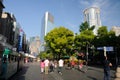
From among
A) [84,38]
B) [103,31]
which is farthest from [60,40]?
[103,31]

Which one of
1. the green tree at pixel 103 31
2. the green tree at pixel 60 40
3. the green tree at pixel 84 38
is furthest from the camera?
the green tree at pixel 60 40

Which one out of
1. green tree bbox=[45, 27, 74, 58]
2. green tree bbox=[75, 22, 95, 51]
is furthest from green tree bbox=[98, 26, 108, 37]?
green tree bbox=[45, 27, 74, 58]

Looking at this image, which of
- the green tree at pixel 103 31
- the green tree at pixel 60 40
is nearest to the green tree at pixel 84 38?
the green tree at pixel 103 31

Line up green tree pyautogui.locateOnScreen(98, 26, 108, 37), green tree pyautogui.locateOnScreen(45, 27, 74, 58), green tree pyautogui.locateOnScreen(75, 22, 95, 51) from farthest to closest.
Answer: green tree pyautogui.locateOnScreen(45, 27, 74, 58), green tree pyautogui.locateOnScreen(75, 22, 95, 51), green tree pyautogui.locateOnScreen(98, 26, 108, 37)

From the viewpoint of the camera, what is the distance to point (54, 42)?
62188mm

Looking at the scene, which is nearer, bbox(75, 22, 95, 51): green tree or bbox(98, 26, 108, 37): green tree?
bbox(98, 26, 108, 37): green tree

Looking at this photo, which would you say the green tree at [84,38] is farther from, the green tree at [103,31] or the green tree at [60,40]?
the green tree at [60,40]

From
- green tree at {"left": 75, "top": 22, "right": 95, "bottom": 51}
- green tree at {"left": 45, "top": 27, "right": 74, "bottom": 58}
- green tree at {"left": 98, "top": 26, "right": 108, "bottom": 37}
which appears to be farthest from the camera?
green tree at {"left": 45, "top": 27, "right": 74, "bottom": 58}

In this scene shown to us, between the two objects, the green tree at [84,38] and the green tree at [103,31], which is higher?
the green tree at [103,31]

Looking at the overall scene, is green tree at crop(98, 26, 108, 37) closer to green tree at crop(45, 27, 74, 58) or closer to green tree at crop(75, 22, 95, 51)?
green tree at crop(75, 22, 95, 51)

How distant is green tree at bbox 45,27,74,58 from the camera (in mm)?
60397

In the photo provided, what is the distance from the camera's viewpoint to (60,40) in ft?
197

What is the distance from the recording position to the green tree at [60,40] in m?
60.4

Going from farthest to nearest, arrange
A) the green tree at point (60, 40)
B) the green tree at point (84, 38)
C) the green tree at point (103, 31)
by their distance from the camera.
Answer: the green tree at point (60, 40), the green tree at point (84, 38), the green tree at point (103, 31)
